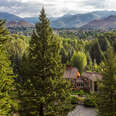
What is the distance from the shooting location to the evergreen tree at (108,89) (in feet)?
47.1

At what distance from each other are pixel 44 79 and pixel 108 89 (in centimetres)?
596

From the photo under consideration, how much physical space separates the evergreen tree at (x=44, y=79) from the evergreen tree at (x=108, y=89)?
3.59 meters

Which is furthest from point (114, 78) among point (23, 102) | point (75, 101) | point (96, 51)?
point (96, 51)

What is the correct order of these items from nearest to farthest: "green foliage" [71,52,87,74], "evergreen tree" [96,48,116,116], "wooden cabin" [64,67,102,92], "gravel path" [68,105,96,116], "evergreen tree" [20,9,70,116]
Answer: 1. "evergreen tree" [20,9,70,116]
2. "evergreen tree" [96,48,116,116]
3. "gravel path" [68,105,96,116]
4. "wooden cabin" [64,67,102,92]
5. "green foliage" [71,52,87,74]

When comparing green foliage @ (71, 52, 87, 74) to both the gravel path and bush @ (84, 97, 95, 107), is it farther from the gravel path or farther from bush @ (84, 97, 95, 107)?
the gravel path

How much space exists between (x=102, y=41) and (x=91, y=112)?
71527mm

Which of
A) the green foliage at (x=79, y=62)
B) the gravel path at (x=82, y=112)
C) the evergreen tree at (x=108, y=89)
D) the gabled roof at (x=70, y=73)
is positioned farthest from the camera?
the green foliage at (x=79, y=62)

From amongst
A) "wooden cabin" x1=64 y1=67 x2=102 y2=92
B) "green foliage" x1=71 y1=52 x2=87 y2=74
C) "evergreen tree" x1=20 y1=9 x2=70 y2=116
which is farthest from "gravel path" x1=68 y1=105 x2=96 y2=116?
"green foliage" x1=71 y1=52 x2=87 y2=74

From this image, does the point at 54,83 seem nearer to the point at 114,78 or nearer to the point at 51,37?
the point at 51,37

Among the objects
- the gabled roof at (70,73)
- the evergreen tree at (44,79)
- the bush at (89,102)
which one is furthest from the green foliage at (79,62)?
the evergreen tree at (44,79)

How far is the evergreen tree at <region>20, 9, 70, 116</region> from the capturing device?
43.2 ft

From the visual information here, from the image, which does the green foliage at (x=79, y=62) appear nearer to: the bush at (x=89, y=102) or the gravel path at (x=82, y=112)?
the bush at (x=89, y=102)

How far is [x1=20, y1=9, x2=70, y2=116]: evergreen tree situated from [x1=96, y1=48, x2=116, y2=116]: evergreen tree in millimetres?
3591

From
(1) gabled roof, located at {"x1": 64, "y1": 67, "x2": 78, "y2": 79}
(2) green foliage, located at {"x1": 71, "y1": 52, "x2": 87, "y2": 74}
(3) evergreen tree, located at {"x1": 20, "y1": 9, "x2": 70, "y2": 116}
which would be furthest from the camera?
(2) green foliage, located at {"x1": 71, "y1": 52, "x2": 87, "y2": 74}
